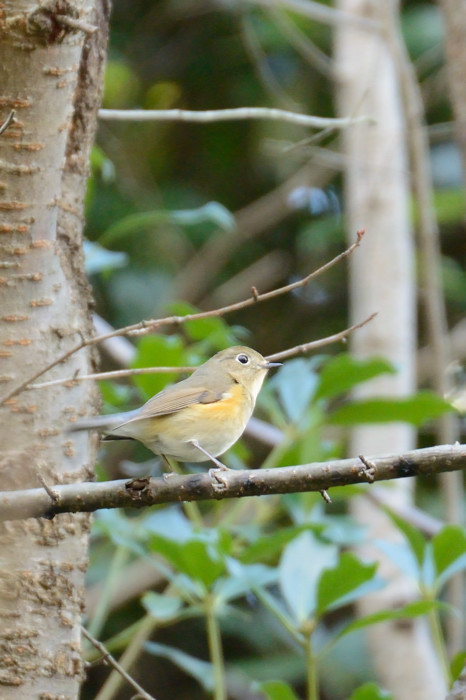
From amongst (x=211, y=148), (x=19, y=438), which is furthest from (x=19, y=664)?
(x=211, y=148)

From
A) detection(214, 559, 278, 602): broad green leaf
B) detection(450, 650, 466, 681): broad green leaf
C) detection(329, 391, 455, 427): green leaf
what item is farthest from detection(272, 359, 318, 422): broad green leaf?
detection(450, 650, 466, 681): broad green leaf

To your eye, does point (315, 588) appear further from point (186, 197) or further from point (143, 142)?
point (143, 142)

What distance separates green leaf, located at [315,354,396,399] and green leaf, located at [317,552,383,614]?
2.62 feet

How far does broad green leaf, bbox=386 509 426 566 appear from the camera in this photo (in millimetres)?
3244

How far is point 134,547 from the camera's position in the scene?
3539 millimetres

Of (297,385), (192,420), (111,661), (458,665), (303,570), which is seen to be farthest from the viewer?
(297,385)

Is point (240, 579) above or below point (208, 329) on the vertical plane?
below

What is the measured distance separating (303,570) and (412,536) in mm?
454

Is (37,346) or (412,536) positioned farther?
(412,536)

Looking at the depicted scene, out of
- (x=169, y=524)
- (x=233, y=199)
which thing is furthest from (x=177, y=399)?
(x=233, y=199)

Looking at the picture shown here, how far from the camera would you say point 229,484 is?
1845 mm

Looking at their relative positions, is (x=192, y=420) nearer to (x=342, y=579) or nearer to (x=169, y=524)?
(x=342, y=579)

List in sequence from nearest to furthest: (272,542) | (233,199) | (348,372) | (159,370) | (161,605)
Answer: (159,370), (272,542), (161,605), (348,372), (233,199)

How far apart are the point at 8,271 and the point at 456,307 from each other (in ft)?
18.3
